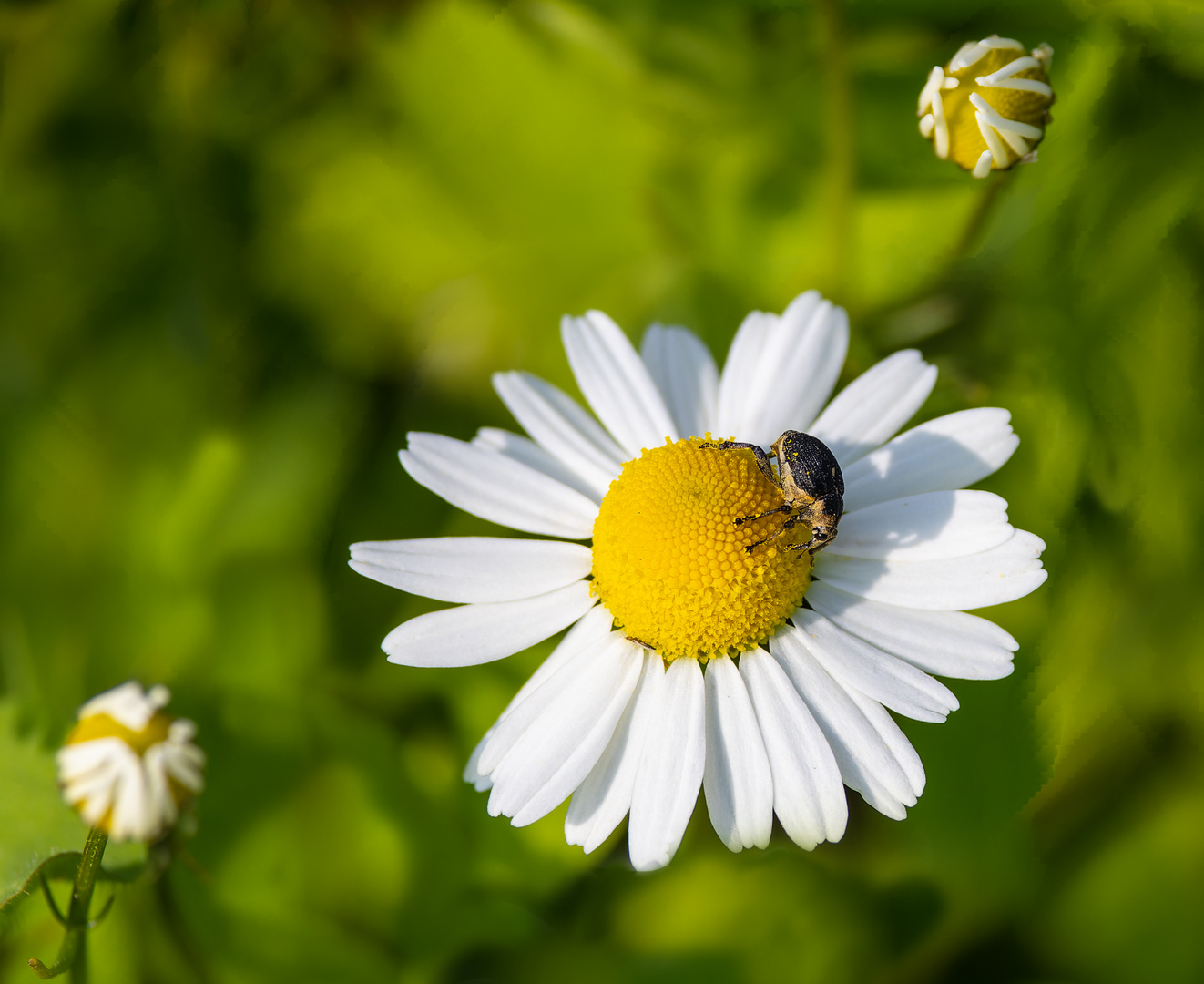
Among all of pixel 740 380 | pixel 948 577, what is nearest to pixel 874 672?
pixel 948 577

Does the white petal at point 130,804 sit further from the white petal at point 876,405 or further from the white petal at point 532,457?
the white petal at point 876,405

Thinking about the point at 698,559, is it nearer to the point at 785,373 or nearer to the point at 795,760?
the point at 795,760

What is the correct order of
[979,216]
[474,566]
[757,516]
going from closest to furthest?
[757,516] < [474,566] < [979,216]

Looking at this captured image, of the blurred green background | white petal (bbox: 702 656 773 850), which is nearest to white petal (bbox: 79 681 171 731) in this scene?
the blurred green background

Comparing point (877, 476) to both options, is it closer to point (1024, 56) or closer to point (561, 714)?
point (561, 714)

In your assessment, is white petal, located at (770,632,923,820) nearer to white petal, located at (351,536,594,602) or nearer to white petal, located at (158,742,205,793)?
white petal, located at (351,536,594,602)

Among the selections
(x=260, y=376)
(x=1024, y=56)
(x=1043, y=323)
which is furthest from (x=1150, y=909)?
(x=260, y=376)
